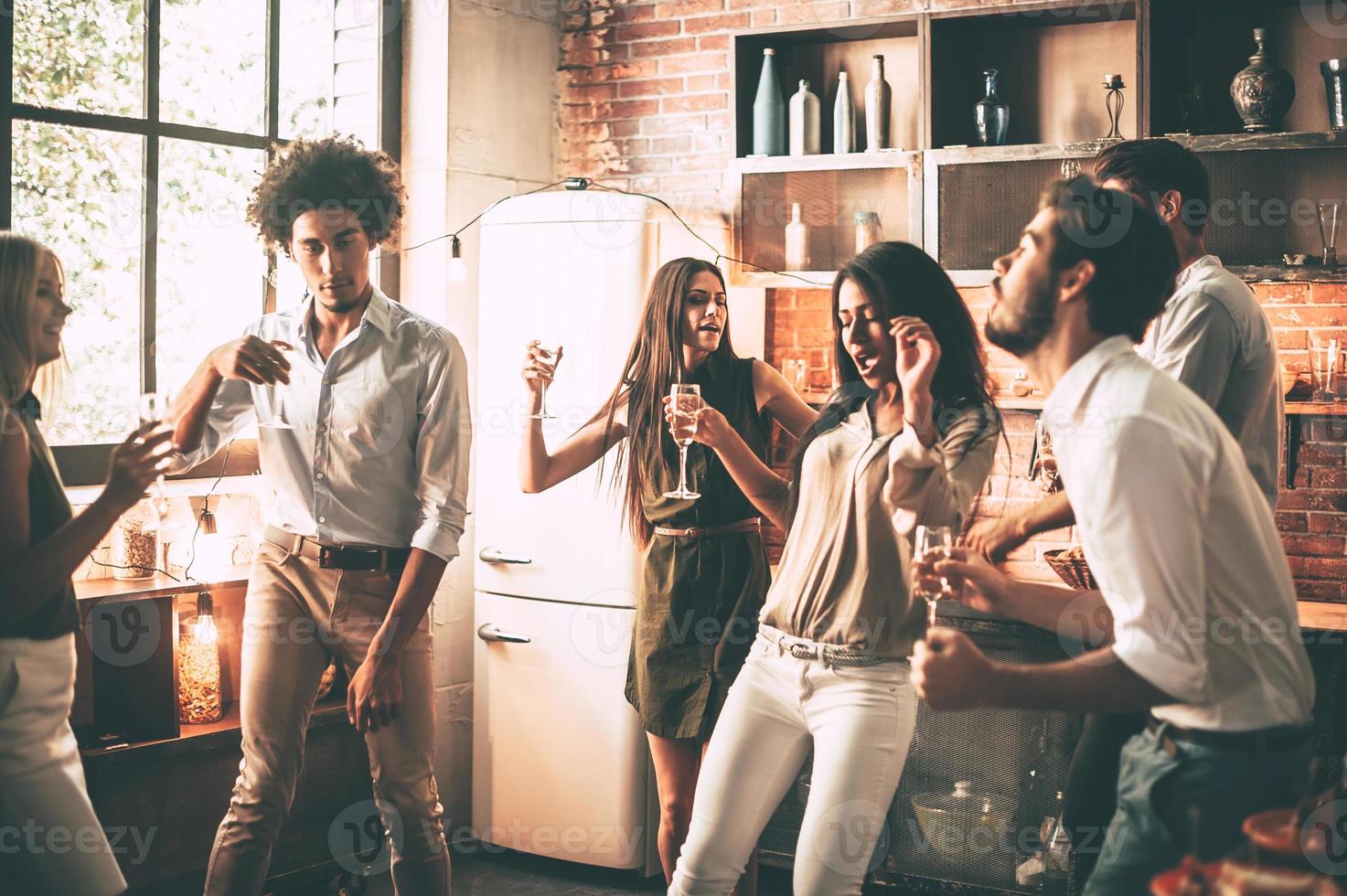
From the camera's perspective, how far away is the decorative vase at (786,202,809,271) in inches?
160

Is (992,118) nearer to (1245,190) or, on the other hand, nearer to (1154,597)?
(1245,190)

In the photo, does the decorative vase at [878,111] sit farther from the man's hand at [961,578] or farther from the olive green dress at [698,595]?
the man's hand at [961,578]

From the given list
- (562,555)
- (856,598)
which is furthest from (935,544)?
(562,555)

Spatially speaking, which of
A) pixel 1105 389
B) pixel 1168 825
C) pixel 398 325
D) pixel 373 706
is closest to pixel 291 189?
pixel 398 325

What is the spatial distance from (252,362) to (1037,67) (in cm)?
265

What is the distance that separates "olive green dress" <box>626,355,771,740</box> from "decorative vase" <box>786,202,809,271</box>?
3.49 ft

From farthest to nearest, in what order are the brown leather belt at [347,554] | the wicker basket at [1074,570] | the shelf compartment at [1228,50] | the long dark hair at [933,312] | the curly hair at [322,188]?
the shelf compartment at [1228,50] < the wicker basket at [1074,570] < the curly hair at [322,188] < the brown leather belt at [347,554] < the long dark hair at [933,312]

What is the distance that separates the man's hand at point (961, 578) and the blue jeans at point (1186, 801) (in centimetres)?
35

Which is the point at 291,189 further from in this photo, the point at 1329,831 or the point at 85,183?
the point at 1329,831

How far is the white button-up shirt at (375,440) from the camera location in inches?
106

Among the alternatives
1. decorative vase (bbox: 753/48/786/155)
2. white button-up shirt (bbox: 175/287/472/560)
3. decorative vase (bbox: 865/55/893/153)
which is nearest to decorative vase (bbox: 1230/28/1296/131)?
decorative vase (bbox: 865/55/893/153)

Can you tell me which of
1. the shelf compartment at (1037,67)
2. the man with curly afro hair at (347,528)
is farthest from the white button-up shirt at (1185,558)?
the shelf compartment at (1037,67)

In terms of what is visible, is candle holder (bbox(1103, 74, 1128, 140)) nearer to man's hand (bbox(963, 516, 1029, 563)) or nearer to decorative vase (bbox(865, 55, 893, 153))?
decorative vase (bbox(865, 55, 893, 153))

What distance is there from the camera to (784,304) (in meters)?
4.46
